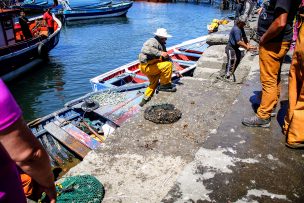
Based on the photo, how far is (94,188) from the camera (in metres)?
3.62

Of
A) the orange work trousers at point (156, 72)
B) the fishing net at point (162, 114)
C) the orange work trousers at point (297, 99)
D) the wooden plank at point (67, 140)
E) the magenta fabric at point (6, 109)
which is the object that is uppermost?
the magenta fabric at point (6, 109)

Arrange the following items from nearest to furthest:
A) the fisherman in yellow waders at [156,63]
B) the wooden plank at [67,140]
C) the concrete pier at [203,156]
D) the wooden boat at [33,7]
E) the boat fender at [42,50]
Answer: the concrete pier at [203,156]
the fisherman in yellow waders at [156,63]
the wooden plank at [67,140]
the boat fender at [42,50]
the wooden boat at [33,7]

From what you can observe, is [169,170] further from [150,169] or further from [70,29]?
[70,29]

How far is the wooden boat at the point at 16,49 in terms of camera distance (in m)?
13.0

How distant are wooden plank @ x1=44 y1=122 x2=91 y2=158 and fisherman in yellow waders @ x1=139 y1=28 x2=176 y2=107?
1.66 meters

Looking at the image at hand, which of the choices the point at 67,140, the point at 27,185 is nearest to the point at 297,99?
the point at 27,185

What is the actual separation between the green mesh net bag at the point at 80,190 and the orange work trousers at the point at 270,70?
229 cm

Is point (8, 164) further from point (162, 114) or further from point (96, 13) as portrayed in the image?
point (96, 13)

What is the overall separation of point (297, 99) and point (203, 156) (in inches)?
49.5

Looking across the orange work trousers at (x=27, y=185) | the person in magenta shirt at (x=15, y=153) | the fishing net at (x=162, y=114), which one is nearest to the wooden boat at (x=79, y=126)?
the fishing net at (x=162, y=114)

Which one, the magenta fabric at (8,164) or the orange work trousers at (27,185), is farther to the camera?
the orange work trousers at (27,185)

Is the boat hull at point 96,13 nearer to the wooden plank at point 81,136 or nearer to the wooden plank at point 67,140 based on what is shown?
the wooden plank at point 67,140

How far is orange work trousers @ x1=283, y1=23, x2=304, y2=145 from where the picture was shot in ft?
9.66

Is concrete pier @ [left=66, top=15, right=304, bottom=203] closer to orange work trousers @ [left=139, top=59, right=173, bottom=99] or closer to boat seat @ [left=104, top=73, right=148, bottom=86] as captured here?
orange work trousers @ [left=139, top=59, right=173, bottom=99]
